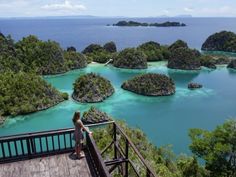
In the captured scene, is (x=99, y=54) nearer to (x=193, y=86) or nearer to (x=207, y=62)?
(x=207, y=62)

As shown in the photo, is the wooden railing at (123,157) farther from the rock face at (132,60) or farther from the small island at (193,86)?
the rock face at (132,60)

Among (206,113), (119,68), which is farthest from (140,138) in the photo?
(119,68)

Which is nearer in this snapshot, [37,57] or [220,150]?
[220,150]

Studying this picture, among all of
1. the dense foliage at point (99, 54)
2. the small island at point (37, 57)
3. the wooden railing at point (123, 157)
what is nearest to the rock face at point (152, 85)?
the small island at point (37, 57)

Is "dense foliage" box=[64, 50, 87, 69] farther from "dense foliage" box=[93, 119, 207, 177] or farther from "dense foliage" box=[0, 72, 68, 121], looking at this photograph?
"dense foliage" box=[93, 119, 207, 177]

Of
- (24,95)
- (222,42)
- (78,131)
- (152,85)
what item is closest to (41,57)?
(24,95)

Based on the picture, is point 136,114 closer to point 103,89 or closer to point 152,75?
point 103,89

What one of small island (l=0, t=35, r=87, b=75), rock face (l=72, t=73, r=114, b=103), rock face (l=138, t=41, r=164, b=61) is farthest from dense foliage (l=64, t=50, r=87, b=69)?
rock face (l=72, t=73, r=114, b=103)
